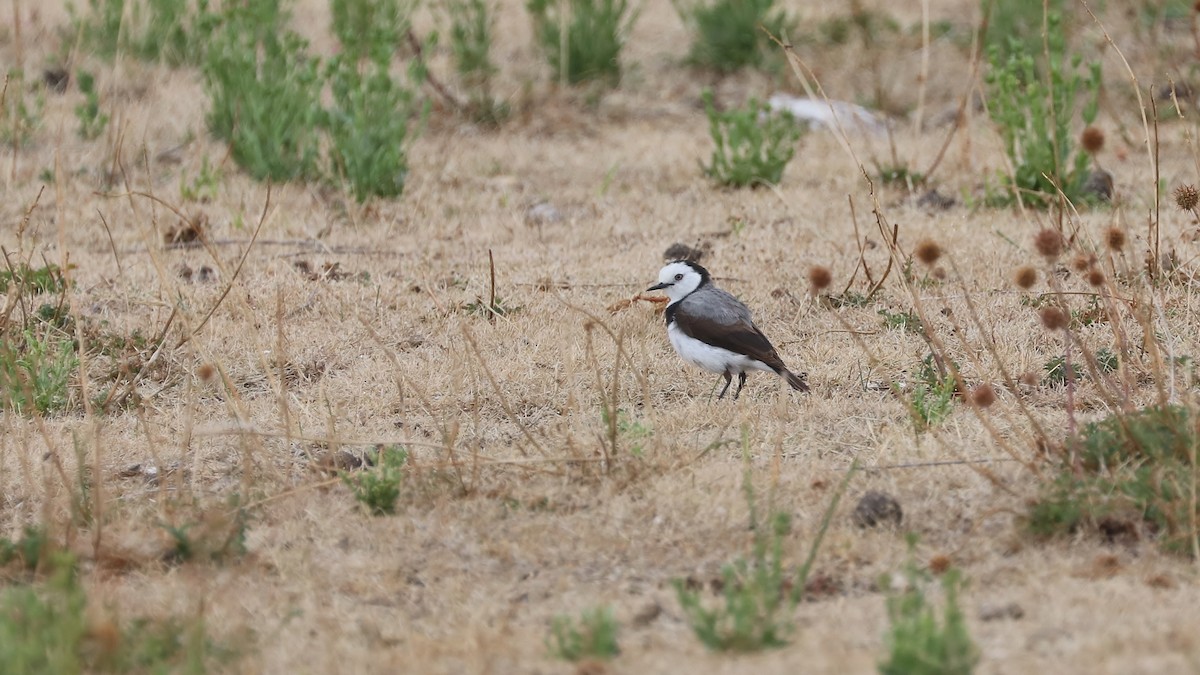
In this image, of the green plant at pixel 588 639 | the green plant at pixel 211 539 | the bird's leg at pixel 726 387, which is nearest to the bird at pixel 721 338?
the bird's leg at pixel 726 387

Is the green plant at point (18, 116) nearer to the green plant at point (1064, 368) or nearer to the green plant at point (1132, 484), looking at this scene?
the green plant at point (1064, 368)

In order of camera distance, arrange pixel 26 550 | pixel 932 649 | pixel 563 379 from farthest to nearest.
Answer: pixel 563 379 → pixel 26 550 → pixel 932 649

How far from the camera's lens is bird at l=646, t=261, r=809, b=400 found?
231 inches

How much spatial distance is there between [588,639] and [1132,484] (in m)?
1.79

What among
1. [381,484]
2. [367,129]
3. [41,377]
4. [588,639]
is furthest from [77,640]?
[367,129]

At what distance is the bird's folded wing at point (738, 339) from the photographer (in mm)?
5836

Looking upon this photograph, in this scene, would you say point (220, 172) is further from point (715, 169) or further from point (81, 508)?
point (81, 508)

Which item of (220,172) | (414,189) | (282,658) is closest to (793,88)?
(414,189)

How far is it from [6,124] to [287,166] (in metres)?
2.05

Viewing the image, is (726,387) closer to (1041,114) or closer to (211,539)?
(211,539)

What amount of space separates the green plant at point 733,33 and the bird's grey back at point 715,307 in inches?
220

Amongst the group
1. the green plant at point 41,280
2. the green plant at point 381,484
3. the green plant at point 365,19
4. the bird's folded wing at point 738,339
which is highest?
the green plant at point 365,19

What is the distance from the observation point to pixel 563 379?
20.6 ft

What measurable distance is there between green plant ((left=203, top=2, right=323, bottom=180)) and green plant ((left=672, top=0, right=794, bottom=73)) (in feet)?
11.7
